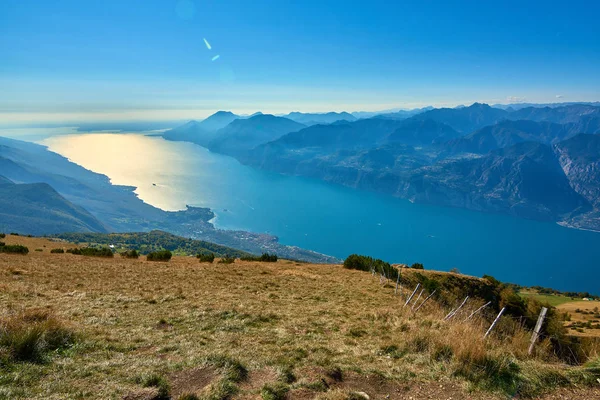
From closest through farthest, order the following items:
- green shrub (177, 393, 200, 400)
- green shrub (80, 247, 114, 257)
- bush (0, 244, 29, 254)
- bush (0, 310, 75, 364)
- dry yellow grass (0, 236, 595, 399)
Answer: green shrub (177, 393, 200, 400) < dry yellow grass (0, 236, 595, 399) < bush (0, 310, 75, 364) < bush (0, 244, 29, 254) < green shrub (80, 247, 114, 257)

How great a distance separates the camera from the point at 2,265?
63.1 ft

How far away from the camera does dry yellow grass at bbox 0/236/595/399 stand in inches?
235

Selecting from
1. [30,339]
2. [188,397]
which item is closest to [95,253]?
[30,339]

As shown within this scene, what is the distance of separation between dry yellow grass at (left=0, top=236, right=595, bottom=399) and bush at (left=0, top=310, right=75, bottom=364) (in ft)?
1.41

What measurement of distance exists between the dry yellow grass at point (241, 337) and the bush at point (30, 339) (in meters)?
0.43

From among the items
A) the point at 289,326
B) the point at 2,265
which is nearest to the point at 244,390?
the point at 289,326

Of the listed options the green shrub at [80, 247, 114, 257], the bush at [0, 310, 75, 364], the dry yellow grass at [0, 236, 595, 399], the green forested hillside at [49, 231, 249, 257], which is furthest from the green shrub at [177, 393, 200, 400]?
the green forested hillside at [49, 231, 249, 257]

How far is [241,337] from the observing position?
912 cm

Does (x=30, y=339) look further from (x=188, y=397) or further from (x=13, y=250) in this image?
(x=13, y=250)

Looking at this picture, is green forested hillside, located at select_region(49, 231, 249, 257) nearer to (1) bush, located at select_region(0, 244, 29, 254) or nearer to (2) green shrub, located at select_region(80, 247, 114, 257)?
(2) green shrub, located at select_region(80, 247, 114, 257)

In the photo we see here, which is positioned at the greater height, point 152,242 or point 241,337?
point 241,337

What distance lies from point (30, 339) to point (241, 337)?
→ 4.85 meters

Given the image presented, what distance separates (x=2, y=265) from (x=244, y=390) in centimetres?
2209

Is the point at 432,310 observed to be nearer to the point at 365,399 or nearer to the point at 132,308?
the point at 365,399
